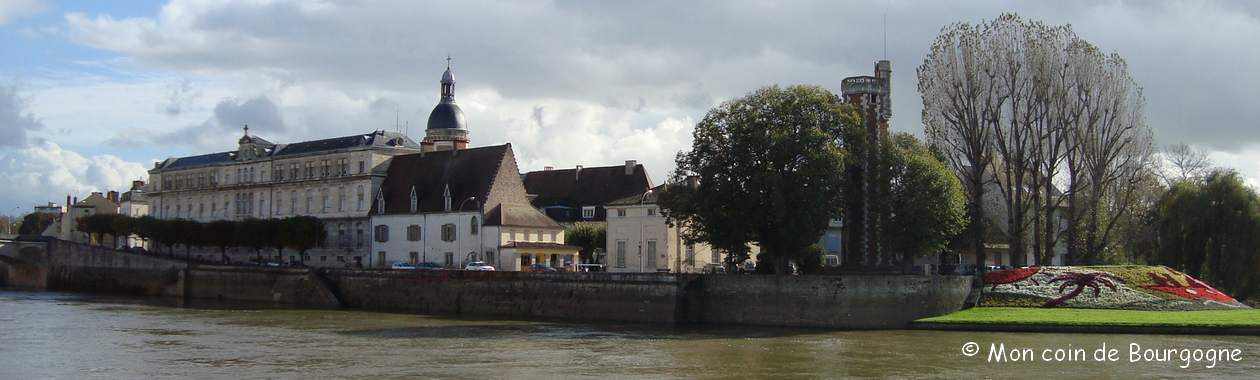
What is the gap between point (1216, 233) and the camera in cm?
5734

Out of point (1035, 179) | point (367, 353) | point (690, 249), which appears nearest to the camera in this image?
point (367, 353)

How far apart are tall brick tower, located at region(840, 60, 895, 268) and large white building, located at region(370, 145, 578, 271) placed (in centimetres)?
2184

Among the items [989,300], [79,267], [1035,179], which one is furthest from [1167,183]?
[79,267]

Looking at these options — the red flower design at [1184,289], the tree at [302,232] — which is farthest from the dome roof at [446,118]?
the red flower design at [1184,289]

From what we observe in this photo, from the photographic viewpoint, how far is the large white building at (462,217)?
72625 millimetres

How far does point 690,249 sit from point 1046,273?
71.2ft

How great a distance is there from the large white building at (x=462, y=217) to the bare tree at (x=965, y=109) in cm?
2354

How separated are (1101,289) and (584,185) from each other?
38976 mm

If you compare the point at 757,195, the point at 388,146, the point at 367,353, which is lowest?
the point at 367,353

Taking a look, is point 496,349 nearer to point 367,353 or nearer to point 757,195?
point 367,353

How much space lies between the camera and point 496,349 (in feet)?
132

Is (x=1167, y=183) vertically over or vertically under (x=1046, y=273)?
over

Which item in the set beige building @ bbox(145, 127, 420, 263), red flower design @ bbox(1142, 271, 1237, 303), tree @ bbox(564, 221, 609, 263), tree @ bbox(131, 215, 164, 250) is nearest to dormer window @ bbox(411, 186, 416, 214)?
beige building @ bbox(145, 127, 420, 263)

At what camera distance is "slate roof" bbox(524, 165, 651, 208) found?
79.0 metres
